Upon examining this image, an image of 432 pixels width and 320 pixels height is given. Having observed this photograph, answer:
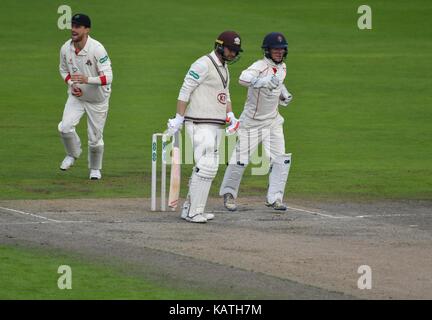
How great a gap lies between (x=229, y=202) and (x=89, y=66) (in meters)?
3.73

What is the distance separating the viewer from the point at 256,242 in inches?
593

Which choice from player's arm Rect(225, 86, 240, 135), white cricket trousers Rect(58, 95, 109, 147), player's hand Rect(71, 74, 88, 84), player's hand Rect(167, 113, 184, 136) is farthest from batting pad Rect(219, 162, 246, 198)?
white cricket trousers Rect(58, 95, 109, 147)

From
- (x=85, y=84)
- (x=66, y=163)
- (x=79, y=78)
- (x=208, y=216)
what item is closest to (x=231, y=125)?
(x=208, y=216)

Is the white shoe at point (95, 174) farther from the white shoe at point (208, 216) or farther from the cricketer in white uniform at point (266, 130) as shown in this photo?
the white shoe at point (208, 216)

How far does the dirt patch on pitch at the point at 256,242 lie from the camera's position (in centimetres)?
1306

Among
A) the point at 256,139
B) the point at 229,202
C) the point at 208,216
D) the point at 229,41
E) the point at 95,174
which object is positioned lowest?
the point at 208,216

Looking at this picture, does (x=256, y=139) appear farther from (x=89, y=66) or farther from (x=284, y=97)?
(x=89, y=66)

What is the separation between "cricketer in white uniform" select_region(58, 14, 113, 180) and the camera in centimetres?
1967

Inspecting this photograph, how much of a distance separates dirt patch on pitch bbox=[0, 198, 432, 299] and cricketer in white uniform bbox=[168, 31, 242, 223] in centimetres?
37

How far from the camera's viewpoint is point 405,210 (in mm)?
17688

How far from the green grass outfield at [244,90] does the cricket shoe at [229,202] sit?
1.79 m

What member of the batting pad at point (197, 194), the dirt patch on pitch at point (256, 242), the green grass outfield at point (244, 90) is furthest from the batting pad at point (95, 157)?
the batting pad at point (197, 194)
